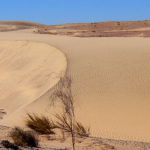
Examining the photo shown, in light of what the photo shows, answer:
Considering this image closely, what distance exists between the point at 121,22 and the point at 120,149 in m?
47.9

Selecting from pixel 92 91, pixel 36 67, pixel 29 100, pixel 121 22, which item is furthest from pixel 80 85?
pixel 121 22

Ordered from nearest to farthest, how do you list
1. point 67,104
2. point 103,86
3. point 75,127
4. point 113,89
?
point 67,104
point 75,127
point 113,89
point 103,86

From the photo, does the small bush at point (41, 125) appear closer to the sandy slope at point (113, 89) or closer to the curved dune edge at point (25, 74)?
the sandy slope at point (113, 89)

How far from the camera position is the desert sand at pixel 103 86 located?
16875 mm

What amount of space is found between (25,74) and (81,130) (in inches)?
470

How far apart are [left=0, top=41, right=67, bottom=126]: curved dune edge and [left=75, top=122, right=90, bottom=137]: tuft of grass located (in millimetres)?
2432

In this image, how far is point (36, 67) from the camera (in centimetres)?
2691

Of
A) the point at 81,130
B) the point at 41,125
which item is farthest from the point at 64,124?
the point at 41,125

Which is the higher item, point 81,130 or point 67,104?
point 67,104

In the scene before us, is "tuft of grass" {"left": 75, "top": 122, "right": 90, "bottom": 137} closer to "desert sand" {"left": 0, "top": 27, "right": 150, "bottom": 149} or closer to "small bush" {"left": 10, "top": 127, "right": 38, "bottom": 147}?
"desert sand" {"left": 0, "top": 27, "right": 150, "bottom": 149}

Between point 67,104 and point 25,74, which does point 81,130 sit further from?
point 25,74

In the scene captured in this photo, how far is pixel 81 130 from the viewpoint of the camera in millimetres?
15375

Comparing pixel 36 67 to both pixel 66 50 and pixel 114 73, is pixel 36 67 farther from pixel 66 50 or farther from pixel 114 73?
pixel 114 73

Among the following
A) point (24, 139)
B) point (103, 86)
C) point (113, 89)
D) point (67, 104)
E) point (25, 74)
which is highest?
point (25, 74)
